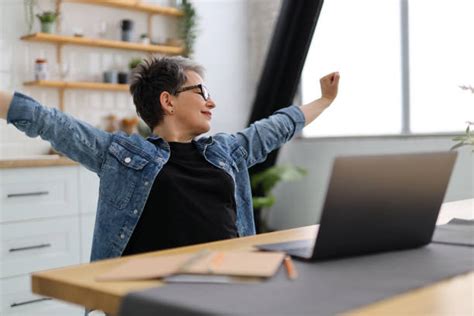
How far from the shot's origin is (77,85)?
158 inches

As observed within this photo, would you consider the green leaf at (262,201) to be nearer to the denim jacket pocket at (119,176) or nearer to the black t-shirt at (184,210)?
the black t-shirt at (184,210)

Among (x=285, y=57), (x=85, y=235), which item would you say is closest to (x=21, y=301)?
(x=85, y=235)

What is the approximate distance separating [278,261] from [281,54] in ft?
13.1

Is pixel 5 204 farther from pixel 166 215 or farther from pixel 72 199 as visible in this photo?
pixel 166 215

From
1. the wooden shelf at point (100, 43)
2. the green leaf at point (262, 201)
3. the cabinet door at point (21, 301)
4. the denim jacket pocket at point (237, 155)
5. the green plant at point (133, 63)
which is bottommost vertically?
the cabinet door at point (21, 301)

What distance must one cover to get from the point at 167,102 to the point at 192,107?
0.08 m

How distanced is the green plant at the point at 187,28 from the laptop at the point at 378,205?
12.3ft

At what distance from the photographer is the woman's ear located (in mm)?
1861

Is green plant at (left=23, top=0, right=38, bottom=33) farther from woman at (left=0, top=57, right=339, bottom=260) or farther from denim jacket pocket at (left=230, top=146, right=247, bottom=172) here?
denim jacket pocket at (left=230, top=146, right=247, bottom=172)

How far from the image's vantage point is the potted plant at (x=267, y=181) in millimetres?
4730

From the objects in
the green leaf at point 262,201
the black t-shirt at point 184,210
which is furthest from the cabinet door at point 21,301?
the green leaf at point 262,201

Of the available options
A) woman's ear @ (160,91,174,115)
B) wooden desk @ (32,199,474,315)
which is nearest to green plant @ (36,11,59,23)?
woman's ear @ (160,91,174,115)

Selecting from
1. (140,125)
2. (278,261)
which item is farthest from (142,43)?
(278,261)

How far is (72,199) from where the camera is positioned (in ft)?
10.5
